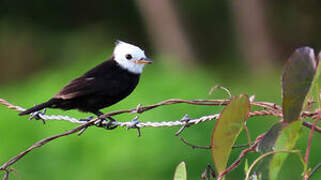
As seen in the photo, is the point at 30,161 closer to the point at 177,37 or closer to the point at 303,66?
the point at 303,66

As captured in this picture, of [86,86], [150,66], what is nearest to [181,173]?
[86,86]

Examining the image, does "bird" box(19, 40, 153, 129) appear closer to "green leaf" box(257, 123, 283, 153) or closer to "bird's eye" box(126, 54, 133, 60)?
"bird's eye" box(126, 54, 133, 60)

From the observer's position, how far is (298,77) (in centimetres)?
206

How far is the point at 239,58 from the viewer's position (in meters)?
18.1

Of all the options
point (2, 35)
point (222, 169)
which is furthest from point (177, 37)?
point (222, 169)

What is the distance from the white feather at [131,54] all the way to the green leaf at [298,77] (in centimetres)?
240

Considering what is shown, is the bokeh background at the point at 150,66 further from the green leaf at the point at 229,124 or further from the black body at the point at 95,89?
the green leaf at the point at 229,124

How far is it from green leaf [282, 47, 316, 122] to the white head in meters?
2.38

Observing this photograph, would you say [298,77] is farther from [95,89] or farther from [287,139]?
[95,89]

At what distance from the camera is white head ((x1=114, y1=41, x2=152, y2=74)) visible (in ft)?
14.6

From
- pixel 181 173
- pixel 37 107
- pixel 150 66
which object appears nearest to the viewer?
pixel 181 173

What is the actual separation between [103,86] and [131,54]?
0.45 meters

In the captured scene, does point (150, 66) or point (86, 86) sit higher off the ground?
point (150, 66)

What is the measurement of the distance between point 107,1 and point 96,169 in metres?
14.3
